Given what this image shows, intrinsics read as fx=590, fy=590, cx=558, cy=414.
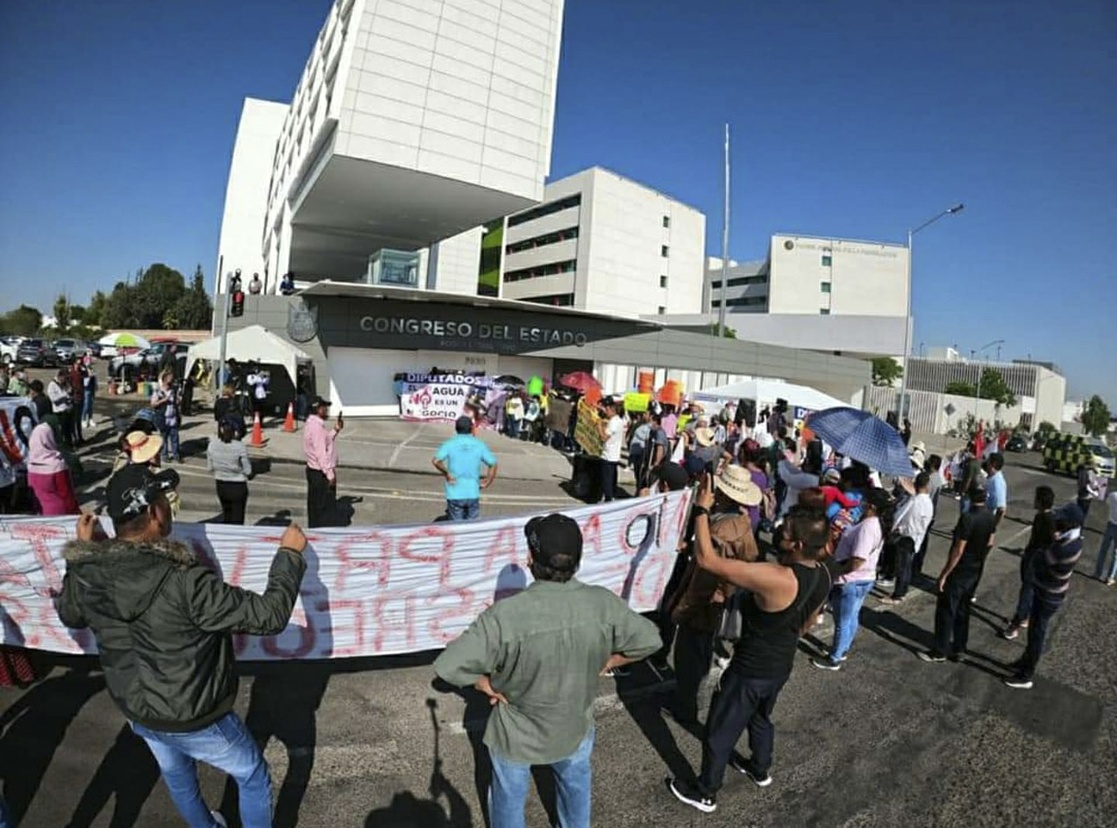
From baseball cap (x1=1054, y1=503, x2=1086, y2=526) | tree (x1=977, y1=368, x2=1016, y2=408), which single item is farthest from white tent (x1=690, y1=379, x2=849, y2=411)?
tree (x1=977, y1=368, x2=1016, y2=408)

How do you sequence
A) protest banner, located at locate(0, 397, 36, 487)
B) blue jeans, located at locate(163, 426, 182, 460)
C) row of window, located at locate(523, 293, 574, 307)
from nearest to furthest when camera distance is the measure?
1. protest banner, located at locate(0, 397, 36, 487)
2. blue jeans, located at locate(163, 426, 182, 460)
3. row of window, located at locate(523, 293, 574, 307)

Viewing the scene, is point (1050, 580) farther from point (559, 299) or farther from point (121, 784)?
point (559, 299)

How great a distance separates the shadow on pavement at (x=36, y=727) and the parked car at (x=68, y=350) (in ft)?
133

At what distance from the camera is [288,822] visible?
3096mm

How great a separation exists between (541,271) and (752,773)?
62978mm

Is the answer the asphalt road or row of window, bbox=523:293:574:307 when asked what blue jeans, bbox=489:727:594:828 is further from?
row of window, bbox=523:293:574:307

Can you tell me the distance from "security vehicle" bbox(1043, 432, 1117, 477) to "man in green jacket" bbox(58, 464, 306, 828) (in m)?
31.3

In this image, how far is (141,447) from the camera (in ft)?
16.7

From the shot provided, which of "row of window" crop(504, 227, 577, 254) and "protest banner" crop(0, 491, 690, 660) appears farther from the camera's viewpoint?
"row of window" crop(504, 227, 577, 254)

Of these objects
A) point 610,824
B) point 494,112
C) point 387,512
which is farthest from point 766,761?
point 494,112

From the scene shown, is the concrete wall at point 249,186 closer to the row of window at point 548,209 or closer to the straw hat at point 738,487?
the row of window at point 548,209

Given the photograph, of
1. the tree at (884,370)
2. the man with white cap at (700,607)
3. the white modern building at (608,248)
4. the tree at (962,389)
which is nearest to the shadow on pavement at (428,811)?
the man with white cap at (700,607)

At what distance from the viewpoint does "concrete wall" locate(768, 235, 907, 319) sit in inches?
2778

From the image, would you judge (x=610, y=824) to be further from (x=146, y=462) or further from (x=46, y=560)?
(x=146, y=462)
